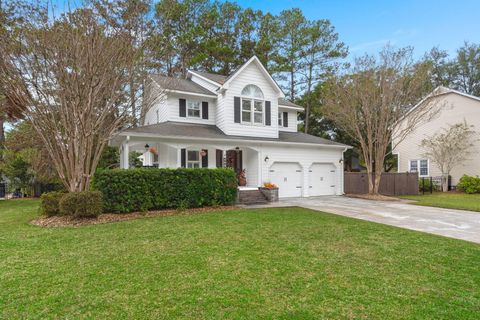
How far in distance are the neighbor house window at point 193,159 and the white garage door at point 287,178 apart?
403 centimetres

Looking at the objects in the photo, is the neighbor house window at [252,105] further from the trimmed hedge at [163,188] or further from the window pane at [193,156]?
the trimmed hedge at [163,188]

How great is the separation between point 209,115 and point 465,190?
683 inches

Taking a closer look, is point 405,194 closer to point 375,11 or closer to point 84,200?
point 375,11

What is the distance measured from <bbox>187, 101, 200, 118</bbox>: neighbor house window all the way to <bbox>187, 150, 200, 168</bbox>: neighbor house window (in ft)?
8.01

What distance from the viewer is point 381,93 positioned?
14.9 metres

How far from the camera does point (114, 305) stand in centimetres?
344

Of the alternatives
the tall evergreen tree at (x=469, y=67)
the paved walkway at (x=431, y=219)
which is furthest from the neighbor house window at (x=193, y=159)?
the tall evergreen tree at (x=469, y=67)

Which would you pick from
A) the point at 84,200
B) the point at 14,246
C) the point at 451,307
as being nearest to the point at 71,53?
the point at 84,200

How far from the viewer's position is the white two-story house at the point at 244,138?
1443cm

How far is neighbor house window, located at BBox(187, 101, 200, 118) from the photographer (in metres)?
15.8

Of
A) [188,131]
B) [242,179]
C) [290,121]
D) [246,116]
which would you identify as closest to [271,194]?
[242,179]

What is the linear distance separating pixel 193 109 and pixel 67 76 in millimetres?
7662

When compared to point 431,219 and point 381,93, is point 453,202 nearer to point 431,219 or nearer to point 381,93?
point 431,219

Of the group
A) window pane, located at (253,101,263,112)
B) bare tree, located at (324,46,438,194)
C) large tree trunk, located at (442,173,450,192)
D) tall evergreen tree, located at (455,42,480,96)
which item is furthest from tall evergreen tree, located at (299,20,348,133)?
tall evergreen tree, located at (455,42,480,96)
